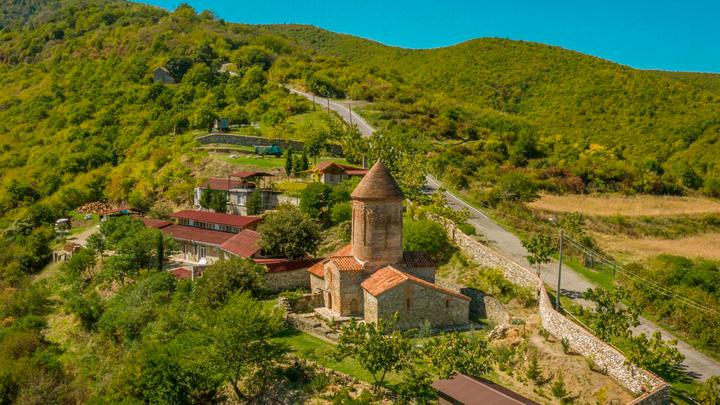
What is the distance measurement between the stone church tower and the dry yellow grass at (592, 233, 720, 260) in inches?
770

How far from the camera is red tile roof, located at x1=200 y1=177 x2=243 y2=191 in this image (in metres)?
47.8

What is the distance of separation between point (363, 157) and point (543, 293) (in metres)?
→ 33.7

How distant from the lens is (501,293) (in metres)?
27.7

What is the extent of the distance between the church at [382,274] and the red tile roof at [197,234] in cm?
1395

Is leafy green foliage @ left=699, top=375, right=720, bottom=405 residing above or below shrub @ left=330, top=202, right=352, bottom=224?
below

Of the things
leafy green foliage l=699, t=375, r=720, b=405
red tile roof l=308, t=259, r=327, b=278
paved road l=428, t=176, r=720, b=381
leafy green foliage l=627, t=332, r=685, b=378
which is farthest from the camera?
red tile roof l=308, t=259, r=327, b=278

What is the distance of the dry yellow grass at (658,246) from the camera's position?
39.1 metres

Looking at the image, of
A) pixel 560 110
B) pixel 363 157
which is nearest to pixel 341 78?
pixel 560 110

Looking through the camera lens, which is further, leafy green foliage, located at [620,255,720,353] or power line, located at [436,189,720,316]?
power line, located at [436,189,720,316]

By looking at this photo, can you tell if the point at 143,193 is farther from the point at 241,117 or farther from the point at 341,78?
the point at 341,78

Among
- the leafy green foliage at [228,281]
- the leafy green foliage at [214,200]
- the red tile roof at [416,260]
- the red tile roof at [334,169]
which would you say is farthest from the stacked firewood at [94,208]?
the red tile roof at [416,260]

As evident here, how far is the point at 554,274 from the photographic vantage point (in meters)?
30.5

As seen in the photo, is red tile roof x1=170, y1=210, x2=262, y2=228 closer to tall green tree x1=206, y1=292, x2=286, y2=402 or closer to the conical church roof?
the conical church roof

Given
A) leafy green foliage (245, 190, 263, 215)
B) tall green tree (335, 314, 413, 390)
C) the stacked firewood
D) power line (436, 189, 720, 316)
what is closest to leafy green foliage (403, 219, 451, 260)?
power line (436, 189, 720, 316)
